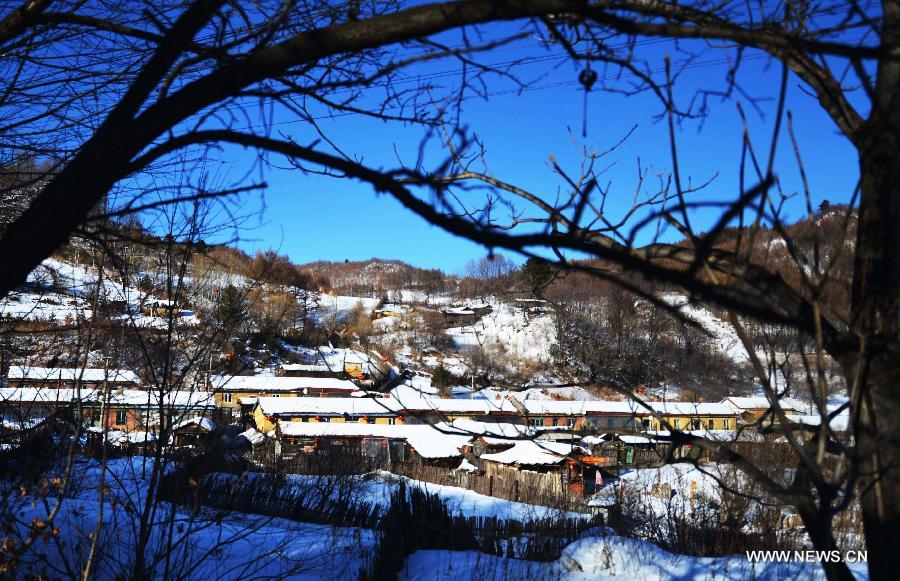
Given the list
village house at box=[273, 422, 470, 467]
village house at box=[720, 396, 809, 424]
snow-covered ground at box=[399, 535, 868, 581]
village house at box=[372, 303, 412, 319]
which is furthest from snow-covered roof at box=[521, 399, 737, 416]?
village house at box=[273, 422, 470, 467]

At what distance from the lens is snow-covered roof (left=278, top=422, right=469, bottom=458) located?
19.0 m

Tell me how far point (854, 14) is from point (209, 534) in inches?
268

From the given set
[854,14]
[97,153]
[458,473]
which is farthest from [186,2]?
[458,473]

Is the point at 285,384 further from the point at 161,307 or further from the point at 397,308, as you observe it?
the point at 161,307

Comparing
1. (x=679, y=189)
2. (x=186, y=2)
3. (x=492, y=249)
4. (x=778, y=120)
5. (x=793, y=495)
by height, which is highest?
(x=186, y=2)


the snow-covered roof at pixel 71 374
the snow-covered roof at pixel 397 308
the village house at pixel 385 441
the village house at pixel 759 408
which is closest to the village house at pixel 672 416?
the village house at pixel 759 408

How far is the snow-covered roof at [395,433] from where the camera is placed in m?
19.0

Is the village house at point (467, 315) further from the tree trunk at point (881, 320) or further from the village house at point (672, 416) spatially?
the tree trunk at point (881, 320)

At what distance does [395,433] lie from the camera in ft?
69.9

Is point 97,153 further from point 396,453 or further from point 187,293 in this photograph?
point 396,453

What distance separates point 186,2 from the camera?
2.66m

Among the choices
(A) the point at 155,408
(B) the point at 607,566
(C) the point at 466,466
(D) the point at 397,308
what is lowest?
(C) the point at 466,466

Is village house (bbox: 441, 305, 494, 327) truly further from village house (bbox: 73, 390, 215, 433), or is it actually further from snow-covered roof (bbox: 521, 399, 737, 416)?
village house (bbox: 73, 390, 215, 433)

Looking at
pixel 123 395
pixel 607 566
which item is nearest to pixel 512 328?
pixel 607 566
